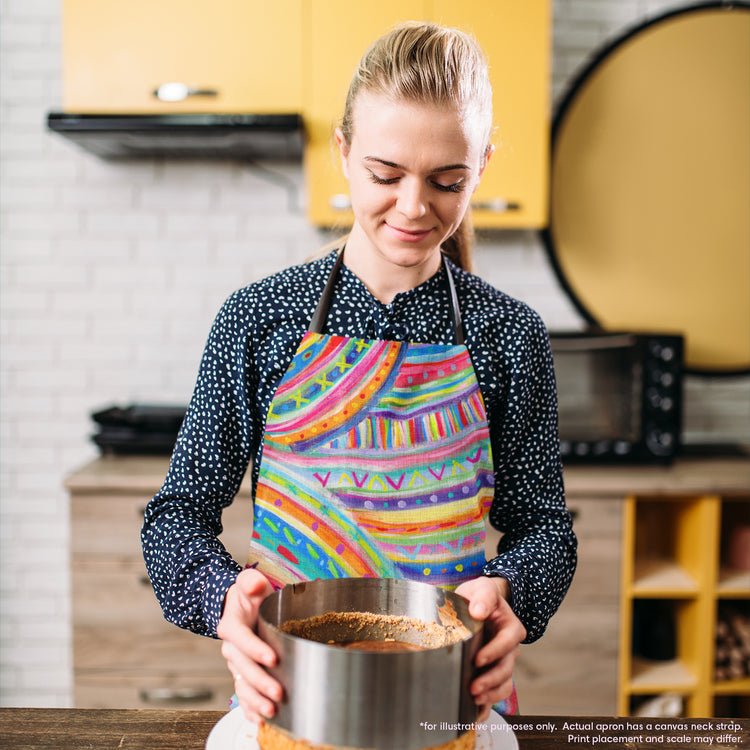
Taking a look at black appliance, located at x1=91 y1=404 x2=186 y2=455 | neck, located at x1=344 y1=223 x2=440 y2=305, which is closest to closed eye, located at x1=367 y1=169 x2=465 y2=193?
neck, located at x1=344 y1=223 x2=440 y2=305

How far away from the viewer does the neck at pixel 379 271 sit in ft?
3.66

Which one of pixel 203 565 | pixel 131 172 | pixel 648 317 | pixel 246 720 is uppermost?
pixel 131 172

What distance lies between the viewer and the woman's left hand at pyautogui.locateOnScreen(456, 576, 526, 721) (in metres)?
0.66

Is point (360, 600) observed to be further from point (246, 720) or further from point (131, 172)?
point (131, 172)

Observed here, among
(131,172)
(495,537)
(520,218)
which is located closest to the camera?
(495,537)

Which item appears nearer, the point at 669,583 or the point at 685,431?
the point at 669,583

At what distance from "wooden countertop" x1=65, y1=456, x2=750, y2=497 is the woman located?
98 cm

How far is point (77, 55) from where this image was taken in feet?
6.86

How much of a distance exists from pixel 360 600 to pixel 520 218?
1693 mm

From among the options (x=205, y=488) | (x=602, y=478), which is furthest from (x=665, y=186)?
(x=205, y=488)

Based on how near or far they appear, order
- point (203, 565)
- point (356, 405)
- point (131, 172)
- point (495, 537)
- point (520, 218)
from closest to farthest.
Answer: point (203, 565) < point (356, 405) < point (495, 537) < point (520, 218) < point (131, 172)

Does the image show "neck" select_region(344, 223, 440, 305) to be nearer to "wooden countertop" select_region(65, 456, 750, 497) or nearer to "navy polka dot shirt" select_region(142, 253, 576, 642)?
"navy polka dot shirt" select_region(142, 253, 576, 642)

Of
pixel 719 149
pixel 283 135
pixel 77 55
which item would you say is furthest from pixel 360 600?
pixel 719 149

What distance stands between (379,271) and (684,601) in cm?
164
